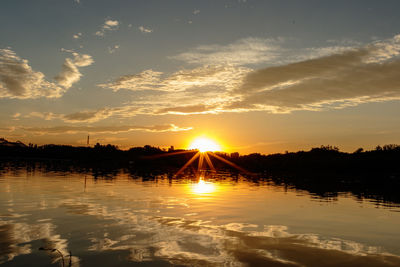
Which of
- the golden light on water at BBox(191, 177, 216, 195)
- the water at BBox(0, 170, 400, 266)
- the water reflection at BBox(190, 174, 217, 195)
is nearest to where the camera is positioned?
the water at BBox(0, 170, 400, 266)

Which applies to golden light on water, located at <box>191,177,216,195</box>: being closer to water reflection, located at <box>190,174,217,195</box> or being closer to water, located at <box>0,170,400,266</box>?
water reflection, located at <box>190,174,217,195</box>

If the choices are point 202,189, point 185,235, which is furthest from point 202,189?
point 185,235

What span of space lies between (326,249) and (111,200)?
26109mm

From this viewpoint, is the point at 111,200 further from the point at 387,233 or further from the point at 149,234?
the point at 387,233

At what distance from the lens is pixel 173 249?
61.6ft

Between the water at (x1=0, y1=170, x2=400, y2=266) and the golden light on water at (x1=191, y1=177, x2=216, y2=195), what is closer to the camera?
the water at (x1=0, y1=170, x2=400, y2=266)

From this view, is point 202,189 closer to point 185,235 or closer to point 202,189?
point 202,189

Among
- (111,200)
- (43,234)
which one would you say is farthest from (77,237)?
(111,200)

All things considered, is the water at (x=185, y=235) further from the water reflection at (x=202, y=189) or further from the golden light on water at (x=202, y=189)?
the water reflection at (x=202, y=189)

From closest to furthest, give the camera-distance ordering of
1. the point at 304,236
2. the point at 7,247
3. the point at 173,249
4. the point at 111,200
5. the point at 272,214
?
the point at 7,247
the point at 173,249
the point at 304,236
the point at 272,214
the point at 111,200

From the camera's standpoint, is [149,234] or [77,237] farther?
[149,234]

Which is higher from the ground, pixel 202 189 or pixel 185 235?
pixel 185 235

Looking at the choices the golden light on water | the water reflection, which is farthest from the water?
the water reflection

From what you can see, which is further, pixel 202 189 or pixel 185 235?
pixel 202 189
